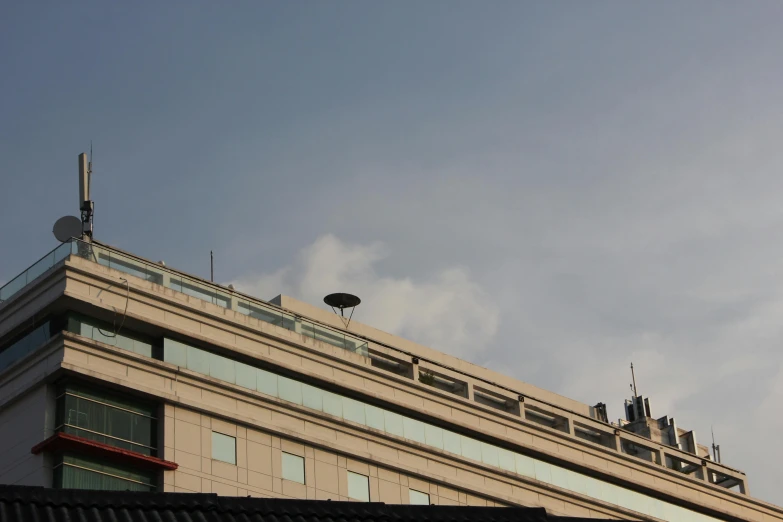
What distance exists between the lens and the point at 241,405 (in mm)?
55531

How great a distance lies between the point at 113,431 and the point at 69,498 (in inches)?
1409

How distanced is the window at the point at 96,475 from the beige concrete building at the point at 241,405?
61mm

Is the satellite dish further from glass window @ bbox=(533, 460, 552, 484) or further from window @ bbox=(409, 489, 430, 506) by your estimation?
glass window @ bbox=(533, 460, 552, 484)

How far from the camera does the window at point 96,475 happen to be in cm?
4891

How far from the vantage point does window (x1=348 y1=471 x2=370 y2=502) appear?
190 feet

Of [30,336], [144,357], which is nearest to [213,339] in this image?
[144,357]

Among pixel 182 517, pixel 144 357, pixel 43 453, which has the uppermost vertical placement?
pixel 144 357

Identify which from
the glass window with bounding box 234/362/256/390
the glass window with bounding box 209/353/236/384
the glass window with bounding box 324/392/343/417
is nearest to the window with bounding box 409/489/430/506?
the glass window with bounding box 324/392/343/417

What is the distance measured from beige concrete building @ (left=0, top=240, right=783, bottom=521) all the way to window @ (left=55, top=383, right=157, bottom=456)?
5 cm

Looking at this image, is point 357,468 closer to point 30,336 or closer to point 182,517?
point 30,336

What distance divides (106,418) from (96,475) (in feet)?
8.03

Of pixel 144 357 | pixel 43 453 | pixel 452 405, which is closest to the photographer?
pixel 43 453

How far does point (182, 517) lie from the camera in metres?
16.3

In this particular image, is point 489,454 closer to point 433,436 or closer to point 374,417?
point 433,436
